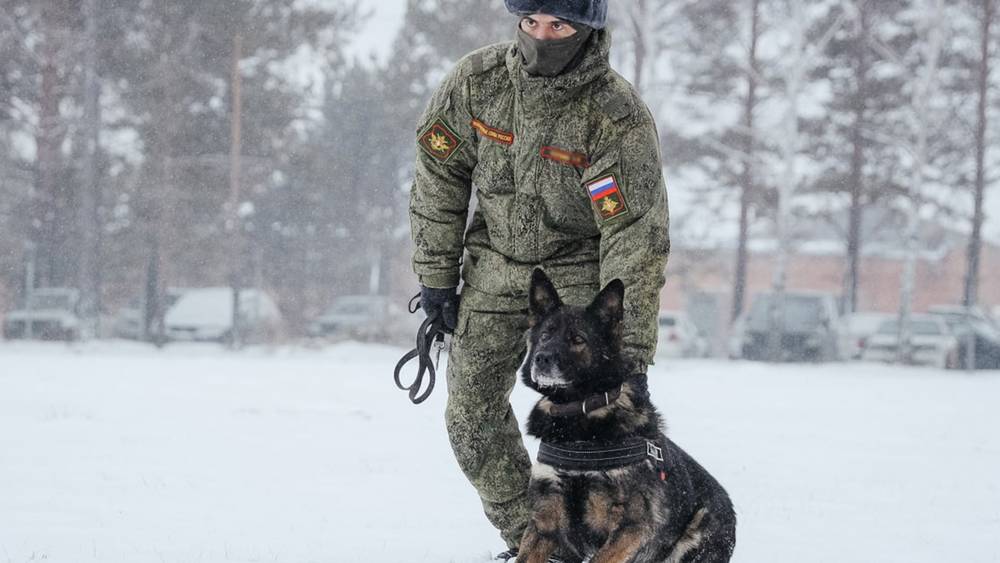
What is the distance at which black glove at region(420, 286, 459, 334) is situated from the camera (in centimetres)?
396

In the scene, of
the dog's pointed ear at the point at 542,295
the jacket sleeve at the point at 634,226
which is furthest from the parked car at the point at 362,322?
the jacket sleeve at the point at 634,226

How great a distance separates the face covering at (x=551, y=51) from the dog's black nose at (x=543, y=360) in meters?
0.98

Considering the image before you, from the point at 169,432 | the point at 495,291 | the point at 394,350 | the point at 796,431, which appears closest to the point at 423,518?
the point at 495,291

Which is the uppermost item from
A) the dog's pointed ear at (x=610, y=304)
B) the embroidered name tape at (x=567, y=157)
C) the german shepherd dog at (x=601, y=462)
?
the embroidered name tape at (x=567, y=157)

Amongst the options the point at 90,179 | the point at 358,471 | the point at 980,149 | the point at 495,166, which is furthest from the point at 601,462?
the point at 980,149

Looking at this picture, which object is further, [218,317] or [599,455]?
[218,317]

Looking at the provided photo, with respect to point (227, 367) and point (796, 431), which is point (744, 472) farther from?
point (227, 367)

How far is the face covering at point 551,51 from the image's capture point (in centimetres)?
349

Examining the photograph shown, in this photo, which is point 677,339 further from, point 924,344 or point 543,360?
point 543,360

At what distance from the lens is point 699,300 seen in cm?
4462

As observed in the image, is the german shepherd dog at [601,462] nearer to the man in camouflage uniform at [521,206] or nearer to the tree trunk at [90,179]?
the man in camouflage uniform at [521,206]

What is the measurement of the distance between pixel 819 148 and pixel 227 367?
18.5m

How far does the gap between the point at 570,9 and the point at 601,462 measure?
1511 millimetres

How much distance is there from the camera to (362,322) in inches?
987
